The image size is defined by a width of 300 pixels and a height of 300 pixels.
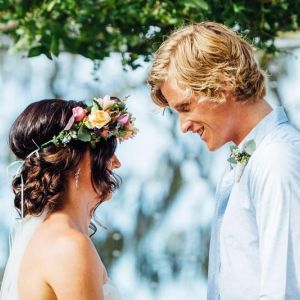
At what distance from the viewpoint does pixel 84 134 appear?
3553mm

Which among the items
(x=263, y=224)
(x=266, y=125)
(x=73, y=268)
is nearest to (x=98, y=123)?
(x=73, y=268)

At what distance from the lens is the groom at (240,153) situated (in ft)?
9.46

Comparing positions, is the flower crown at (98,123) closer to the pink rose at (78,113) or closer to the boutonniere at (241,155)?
the pink rose at (78,113)

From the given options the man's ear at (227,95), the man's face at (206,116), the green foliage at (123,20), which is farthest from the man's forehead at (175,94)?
the green foliage at (123,20)

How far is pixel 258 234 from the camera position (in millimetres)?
2994

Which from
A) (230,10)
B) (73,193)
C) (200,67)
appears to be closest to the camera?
(200,67)

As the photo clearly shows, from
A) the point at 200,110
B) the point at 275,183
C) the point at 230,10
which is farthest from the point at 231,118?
the point at 230,10

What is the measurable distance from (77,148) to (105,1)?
2.91 metres

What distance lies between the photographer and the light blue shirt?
2877 millimetres

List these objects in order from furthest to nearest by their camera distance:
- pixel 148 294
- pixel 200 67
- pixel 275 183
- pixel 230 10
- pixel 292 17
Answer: pixel 148 294
pixel 292 17
pixel 230 10
pixel 200 67
pixel 275 183

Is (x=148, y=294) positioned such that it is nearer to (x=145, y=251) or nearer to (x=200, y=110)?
(x=145, y=251)

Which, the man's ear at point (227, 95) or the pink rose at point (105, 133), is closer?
the man's ear at point (227, 95)

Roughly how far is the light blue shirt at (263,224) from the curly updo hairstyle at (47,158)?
0.58 m

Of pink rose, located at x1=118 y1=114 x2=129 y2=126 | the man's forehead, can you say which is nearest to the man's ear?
the man's forehead
